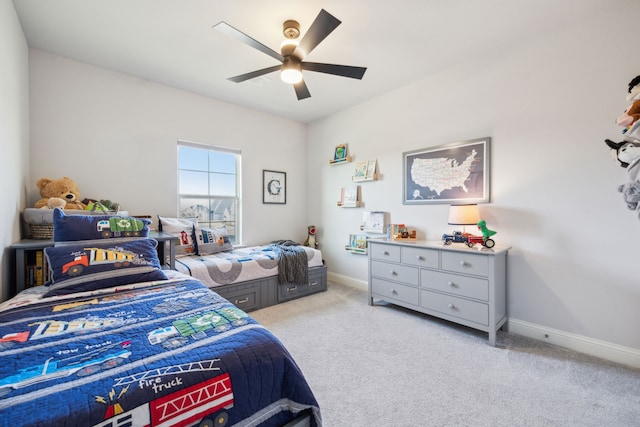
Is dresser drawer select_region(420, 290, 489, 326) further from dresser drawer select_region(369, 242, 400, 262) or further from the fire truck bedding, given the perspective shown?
the fire truck bedding

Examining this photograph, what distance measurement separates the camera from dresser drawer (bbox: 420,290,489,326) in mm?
2357

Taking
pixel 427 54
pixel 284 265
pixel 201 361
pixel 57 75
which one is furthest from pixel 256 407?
pixel 57 75

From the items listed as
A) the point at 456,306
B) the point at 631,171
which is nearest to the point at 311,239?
the point at 456,306

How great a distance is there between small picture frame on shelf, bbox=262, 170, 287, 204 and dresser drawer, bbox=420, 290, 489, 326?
261 centimetres

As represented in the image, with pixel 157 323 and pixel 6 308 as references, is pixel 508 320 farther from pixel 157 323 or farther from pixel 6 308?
A: pixel 6 308

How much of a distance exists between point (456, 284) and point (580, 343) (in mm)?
991

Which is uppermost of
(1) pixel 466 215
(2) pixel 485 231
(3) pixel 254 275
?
(1) pixel 466 215

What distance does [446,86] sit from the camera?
2.96m

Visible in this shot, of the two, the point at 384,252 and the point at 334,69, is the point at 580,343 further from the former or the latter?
the point at 334,69

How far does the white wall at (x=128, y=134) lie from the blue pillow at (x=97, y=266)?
1476 mm

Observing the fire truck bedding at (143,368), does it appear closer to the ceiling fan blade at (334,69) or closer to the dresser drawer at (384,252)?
the ceiling fan blade at (334,69)

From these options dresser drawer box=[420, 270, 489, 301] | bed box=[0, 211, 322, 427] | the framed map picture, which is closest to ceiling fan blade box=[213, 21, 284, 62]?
bed box=[0, 211, 322, 427]

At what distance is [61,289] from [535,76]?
3.93m

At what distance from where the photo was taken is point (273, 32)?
2.30m
